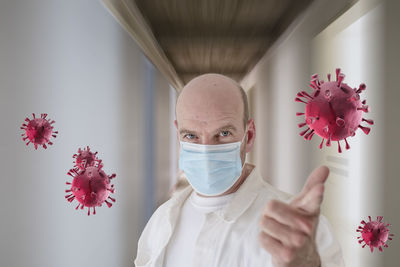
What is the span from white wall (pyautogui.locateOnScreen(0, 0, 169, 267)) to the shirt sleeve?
73 centimetres

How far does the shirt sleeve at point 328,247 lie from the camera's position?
22.0 inches

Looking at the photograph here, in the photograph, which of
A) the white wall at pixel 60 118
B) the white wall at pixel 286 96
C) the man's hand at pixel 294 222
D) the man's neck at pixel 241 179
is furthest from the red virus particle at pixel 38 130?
the white wall at pixel 286 96

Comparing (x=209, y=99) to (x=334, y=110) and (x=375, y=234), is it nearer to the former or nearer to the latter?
(x=334, y=110)

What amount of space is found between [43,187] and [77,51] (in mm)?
463

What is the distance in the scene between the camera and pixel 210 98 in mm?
593

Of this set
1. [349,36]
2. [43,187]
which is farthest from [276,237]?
[349,36]

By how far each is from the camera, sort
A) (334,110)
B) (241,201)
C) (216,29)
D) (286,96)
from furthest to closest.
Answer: (286,96)
(216,29)
(241,201)
(334,110)

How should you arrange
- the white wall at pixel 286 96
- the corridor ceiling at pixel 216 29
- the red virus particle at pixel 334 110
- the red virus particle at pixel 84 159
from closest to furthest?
the red virus particle at pixel 334 110
the red virus particle at pixel 84 159
the corridor ceiling at pixel 216 29
the white wall at pixel 286 96

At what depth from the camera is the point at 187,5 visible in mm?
1179

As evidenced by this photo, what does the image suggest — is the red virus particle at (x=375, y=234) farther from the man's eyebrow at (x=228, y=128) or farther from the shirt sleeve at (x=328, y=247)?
the man's eyebrow at (x=228, y=128)

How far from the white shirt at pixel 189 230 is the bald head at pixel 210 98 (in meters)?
0.20

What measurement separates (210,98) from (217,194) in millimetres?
219

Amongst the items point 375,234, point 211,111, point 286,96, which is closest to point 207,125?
point 211,111

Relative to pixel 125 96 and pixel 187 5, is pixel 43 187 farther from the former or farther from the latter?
pixel 187 5
